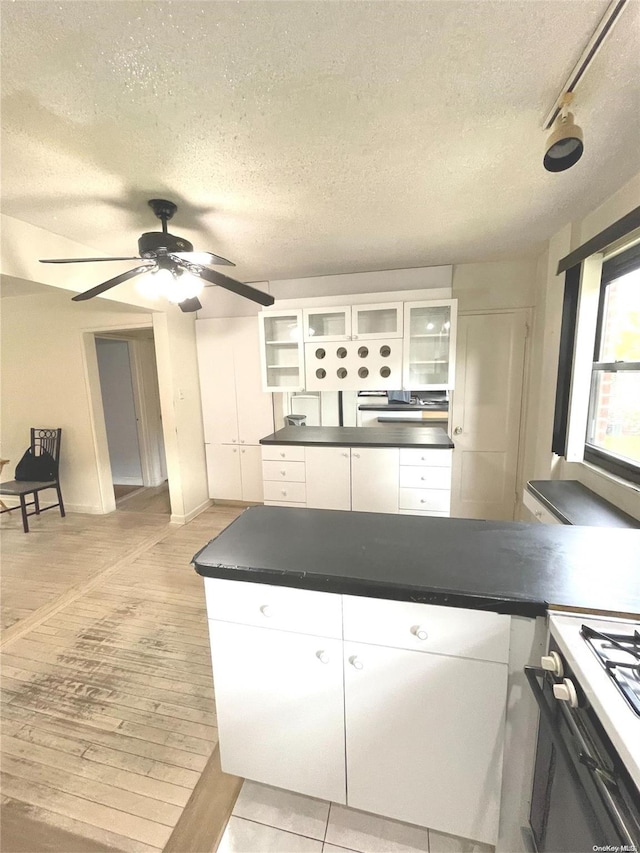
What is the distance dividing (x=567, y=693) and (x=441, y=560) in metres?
0.36

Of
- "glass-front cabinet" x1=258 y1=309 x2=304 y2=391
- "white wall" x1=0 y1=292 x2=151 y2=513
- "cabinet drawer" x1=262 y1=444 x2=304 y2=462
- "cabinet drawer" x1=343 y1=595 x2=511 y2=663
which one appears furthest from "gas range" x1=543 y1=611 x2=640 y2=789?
"white wall" x1=0 y1=292 x2=151 y2=513

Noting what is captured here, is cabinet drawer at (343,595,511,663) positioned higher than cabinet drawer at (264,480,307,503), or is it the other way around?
cabinet drawer at (343,595,511,663)

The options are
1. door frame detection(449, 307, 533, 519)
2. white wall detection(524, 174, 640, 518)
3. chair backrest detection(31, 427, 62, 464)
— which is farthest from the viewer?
chair backrest detection(31, 427, 62, 464)

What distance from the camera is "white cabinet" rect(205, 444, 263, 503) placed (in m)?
3.76

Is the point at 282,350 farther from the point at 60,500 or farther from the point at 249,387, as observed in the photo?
the point at 60,500

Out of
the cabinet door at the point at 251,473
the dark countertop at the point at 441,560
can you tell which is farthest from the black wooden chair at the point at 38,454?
the dark countertop at the point at 441,560

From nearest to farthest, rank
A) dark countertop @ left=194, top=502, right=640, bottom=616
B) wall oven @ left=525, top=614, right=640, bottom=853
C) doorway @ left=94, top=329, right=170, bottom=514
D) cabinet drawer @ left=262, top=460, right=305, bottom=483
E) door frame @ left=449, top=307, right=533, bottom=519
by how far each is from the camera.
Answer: wall oven @ left=525, top=614, right=640, bottom=853, dark countertop @ left=194, top=502, right=640, bottom=616, cabinet drawer @ left=262, top=460, right=305, bottom=483, door frame @ left=449, top=307, right=533, bottom=519, doorway @ left=94, top=329, right=170, bottom=514

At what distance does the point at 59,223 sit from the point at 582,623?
9.97 ft

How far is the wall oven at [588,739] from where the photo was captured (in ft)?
1.84

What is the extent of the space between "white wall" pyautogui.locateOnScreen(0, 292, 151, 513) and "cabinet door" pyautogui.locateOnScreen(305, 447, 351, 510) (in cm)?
231

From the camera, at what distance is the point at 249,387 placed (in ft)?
11.9

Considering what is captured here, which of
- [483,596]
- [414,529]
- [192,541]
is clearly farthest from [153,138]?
[192,541]

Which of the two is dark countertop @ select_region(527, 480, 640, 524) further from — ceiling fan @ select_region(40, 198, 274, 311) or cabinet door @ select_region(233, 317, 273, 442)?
cabinet door @ select_region(233, 317, 273, 442)

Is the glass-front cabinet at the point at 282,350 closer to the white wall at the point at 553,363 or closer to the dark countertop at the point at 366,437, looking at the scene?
the dark countertop at the point at 366,437
